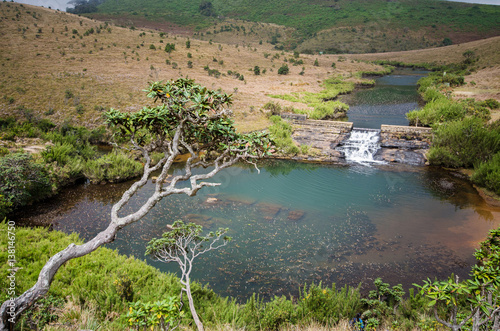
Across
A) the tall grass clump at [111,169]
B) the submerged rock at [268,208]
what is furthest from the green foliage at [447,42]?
the tall grass clump at [111,169]

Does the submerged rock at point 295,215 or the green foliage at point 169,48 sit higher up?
the green foliage at point 169,48

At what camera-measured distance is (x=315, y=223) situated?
40.9ft

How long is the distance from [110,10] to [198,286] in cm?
11296

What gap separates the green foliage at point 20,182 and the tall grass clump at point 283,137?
13146mm

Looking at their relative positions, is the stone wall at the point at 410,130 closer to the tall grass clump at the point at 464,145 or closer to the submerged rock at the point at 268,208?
the tall grass clump at the point at 464,145

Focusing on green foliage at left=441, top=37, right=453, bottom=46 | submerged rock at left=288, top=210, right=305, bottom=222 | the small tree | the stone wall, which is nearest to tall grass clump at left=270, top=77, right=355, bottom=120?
the stone wall

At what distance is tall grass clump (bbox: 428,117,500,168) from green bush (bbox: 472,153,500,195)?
1.31m

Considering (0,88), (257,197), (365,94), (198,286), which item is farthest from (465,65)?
(0,88)

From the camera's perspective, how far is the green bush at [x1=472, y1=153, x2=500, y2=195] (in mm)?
14125

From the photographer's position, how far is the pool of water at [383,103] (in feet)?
91.4

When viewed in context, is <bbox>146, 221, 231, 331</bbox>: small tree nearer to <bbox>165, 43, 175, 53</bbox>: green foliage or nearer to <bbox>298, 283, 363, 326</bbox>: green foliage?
<bbox>298, 283, 363, 326</bbox>: green foliage

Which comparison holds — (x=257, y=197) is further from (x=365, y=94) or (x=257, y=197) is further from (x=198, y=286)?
(x=365, y=94)

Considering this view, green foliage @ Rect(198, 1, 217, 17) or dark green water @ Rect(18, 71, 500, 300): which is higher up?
green foliage @ Rect(198, 1, 217, 17)

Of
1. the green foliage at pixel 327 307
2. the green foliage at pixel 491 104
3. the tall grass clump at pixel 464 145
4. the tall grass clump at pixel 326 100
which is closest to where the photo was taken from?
the green foliage at pixel 327 307
